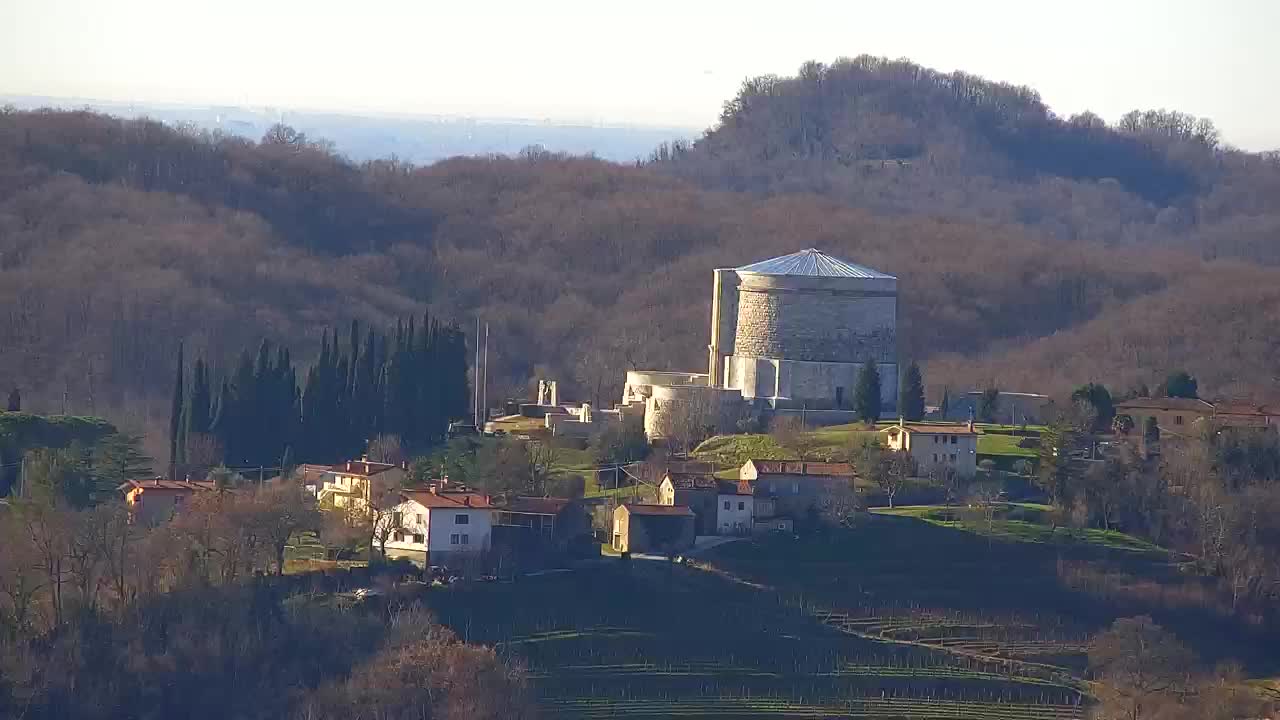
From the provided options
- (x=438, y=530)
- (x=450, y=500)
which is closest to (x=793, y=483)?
(x=450, y=500)

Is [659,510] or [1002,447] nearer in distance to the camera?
[659,510]

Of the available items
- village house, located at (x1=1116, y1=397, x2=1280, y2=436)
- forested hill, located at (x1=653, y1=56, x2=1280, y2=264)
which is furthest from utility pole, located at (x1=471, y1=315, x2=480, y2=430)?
forested hill, located at (x1=653, y1=56, x2=1280, y2=264)

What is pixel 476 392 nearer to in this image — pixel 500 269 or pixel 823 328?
pixel 823 328

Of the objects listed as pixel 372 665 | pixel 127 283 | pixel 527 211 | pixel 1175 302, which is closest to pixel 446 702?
pixel 372 665

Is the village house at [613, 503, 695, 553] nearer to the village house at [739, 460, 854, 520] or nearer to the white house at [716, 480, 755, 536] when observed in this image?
the white house at [716, 480, 755, 536]

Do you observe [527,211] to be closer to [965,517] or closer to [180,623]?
[965,517]
